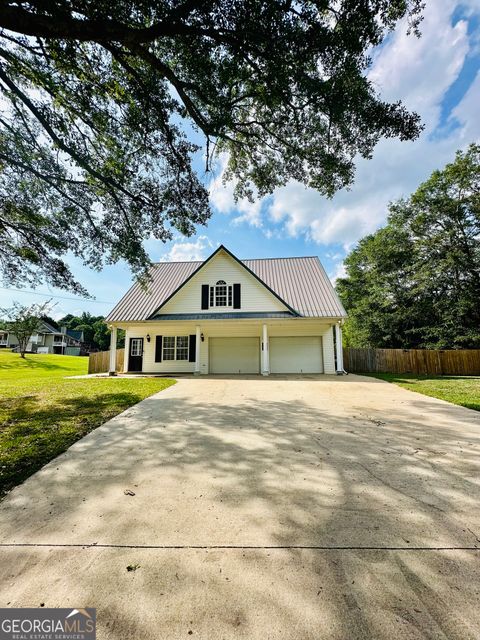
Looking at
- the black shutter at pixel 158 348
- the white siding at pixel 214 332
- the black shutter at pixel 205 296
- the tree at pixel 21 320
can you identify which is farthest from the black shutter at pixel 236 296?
the tree at pixel 21 320

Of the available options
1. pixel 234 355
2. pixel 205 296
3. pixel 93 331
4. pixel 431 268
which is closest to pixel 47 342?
pixel 93 331

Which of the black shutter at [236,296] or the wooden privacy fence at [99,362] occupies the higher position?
the black shutter at [236,296]

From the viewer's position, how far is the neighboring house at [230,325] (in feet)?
48.0

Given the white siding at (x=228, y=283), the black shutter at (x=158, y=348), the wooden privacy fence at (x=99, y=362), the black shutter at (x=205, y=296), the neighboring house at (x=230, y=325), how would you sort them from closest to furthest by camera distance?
the neighboring house at (x=230, y=325), the white siding at (x=228, y=283), the black shutter at (x=205, y=296), the black shutter at (x=158, y=348), the wooden privacy fence at (x=99, y=362)

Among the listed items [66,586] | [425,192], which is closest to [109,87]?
[66,586]

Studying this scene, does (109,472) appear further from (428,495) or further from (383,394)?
(383,394)

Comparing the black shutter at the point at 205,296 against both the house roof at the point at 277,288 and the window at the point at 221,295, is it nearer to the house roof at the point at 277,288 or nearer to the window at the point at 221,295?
the window at the point at 221,295

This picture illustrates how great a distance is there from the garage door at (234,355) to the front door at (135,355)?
414cm

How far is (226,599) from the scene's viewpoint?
1.48 m

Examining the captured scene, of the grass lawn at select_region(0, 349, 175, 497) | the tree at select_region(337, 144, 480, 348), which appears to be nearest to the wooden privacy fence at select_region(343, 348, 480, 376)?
the tree at select_region(337, 144, 480, 348)

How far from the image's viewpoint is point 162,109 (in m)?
6.60

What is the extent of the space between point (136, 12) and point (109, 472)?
287 inches

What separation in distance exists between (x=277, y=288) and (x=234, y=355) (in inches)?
189

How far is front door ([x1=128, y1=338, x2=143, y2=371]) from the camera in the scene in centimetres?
1616
